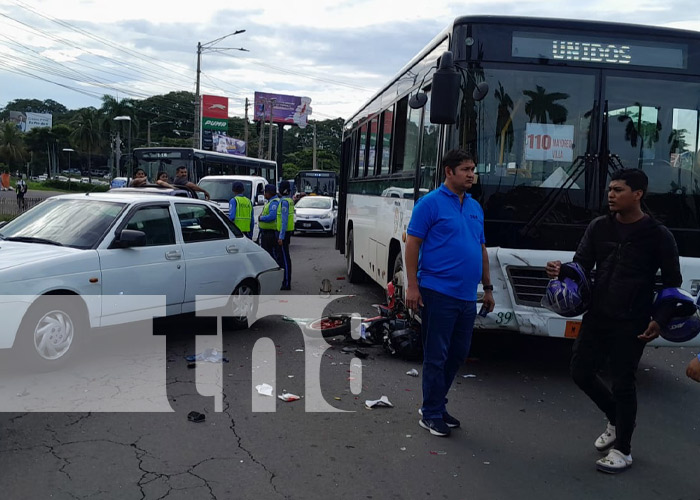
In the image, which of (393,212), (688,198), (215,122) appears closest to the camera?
(688,198)

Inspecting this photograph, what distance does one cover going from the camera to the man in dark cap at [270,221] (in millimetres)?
11617

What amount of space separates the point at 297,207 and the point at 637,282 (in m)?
22.8

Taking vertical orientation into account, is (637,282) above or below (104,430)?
above

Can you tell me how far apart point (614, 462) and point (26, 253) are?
5121 mm

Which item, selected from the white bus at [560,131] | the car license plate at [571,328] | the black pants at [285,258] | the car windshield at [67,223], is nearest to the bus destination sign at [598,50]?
the white bus at [560,131]

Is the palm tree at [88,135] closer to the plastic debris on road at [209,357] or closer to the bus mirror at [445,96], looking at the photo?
the plastic debris on road at [209,357]

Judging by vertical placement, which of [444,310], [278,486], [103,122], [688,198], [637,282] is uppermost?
[103,122]

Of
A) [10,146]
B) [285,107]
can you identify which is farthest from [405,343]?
[10,146]

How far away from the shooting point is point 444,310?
4.80 m

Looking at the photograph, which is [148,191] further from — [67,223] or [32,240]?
[32,240]

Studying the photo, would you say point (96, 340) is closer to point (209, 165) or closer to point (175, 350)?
point (175, 350)

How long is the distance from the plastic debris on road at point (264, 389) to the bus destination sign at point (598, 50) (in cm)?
374

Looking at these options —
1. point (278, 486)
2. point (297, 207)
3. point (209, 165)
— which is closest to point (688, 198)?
point (278, 486)

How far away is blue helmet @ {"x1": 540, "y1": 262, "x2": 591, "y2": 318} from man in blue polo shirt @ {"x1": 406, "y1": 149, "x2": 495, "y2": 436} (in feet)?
1.92
